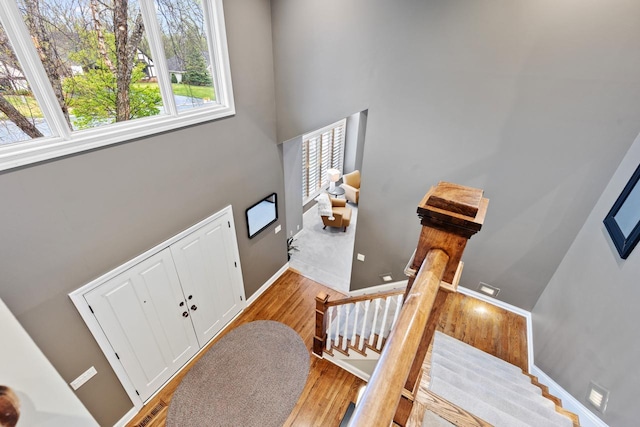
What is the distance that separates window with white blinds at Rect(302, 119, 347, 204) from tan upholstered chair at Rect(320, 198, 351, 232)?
100cm

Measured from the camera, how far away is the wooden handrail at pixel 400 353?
608mm

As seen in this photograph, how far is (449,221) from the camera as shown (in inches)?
38.9

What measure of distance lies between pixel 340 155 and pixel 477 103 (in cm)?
711

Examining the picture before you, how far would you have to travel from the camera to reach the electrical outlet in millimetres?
2693

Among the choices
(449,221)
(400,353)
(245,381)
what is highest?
(449,221)

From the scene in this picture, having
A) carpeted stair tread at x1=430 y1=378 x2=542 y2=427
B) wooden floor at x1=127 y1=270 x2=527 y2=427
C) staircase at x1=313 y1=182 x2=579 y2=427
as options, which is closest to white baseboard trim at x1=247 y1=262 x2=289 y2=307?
wooden floor at x1=127 y1=270 x2=527 y2=427

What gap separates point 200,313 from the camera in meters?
3.96

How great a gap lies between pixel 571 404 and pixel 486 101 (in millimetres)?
2876

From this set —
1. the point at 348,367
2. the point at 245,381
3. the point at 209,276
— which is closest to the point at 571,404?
the point at 348,367

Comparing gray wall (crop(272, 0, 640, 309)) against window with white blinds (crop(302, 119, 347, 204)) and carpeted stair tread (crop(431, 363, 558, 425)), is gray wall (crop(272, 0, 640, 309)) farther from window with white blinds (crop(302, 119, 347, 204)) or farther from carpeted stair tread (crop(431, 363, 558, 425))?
window with white blinds (crop(302, 119, 347, 204))

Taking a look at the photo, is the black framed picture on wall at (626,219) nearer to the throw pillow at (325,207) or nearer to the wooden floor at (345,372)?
the wooden floor at (345,372)

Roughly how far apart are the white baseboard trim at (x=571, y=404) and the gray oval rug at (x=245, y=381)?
2719mm

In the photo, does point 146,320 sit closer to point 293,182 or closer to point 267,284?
point 267,284

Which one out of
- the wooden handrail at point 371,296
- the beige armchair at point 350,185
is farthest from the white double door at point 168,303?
the beige armchair at point 350,185
